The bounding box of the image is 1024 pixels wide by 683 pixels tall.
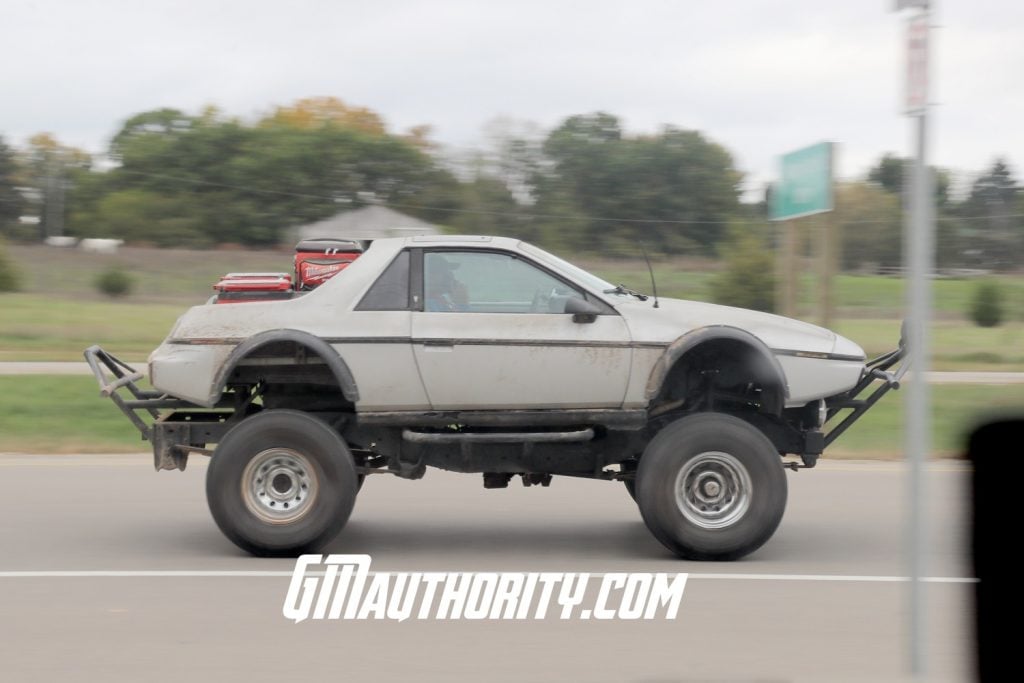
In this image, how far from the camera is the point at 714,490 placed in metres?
7.94

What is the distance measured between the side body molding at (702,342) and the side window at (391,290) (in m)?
1.58

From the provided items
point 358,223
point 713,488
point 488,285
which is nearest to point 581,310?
point 488,285

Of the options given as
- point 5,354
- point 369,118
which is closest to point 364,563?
point 5,354

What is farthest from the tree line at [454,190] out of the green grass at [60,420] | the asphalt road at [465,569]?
the asphalt road at [465,569]

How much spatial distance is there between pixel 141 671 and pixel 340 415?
2909 millimetres

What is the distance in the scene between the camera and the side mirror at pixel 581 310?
7.94 meters

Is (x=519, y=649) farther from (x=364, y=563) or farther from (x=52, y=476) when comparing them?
(x=52, y=476)

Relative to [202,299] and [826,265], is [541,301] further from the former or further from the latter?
[202,299]

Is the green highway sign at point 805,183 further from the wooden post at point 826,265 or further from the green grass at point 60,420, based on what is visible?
the green grass at point 60,420

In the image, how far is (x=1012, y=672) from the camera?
19.0 ft

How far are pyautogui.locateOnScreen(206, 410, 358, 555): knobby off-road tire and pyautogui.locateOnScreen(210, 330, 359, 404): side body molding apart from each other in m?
0.29

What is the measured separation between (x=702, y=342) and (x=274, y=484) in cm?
272

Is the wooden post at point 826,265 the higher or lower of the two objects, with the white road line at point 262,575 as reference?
higher

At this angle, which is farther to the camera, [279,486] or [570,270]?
[570,270]
